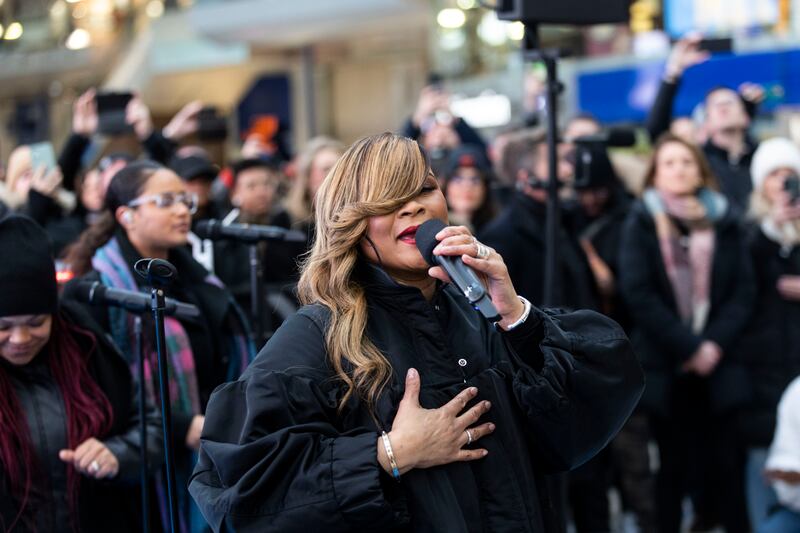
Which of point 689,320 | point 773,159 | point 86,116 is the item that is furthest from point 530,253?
point 86,116

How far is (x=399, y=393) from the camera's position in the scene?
8.69ft

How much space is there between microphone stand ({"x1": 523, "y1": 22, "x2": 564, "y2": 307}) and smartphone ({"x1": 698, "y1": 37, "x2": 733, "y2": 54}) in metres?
1.64

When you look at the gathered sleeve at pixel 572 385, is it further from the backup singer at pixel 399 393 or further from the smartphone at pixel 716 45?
the smartphone at pixel 716 45

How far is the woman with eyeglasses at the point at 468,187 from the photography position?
6.39m

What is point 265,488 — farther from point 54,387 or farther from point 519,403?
point 54,387

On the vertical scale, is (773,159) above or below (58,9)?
below

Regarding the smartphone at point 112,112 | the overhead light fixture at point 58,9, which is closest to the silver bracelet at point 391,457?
the smartphone at point 112,112

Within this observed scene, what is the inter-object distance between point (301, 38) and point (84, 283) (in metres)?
14.3

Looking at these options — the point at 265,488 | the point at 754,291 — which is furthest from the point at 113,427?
the point at 754,291

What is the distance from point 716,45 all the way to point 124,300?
417cm

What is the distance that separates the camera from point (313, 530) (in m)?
2.46

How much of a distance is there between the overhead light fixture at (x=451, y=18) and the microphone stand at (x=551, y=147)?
1201cm

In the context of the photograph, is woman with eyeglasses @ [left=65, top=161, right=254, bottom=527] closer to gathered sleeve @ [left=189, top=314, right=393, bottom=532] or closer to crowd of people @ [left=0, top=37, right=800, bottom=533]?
crowd of people @ [left=0, top=37, right=800, bottom=533]

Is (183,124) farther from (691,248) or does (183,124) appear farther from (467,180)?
(691,248)
